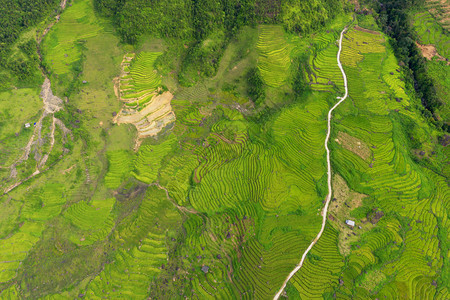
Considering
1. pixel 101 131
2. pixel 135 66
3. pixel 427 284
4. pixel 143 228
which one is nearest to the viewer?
pixel 427 284

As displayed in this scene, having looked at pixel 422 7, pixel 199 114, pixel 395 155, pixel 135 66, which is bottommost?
pixel 395 155

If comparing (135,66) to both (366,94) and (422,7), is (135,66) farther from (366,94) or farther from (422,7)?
(422,7)

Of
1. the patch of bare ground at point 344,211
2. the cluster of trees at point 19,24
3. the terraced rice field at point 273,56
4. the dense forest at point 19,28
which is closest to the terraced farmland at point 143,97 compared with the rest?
the dense forest at point 19,28

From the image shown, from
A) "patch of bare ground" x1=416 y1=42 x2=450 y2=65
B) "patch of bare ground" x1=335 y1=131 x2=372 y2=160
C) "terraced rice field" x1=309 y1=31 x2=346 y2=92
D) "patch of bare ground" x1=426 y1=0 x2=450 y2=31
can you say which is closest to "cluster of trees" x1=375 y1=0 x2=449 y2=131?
"patch of bare ground" x1=416 y1=42 x2=450 y2=65

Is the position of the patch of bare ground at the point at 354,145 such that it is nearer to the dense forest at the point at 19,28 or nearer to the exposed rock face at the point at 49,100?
the exposed rock face at the point at 49,100

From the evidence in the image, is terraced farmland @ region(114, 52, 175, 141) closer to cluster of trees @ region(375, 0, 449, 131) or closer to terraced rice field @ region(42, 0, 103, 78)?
terraced rice field @ region(42, 0, 103, 78)

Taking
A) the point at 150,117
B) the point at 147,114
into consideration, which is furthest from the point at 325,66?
the point at 147,114

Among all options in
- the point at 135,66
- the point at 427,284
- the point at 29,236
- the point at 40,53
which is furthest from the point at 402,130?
the point at 40,53
